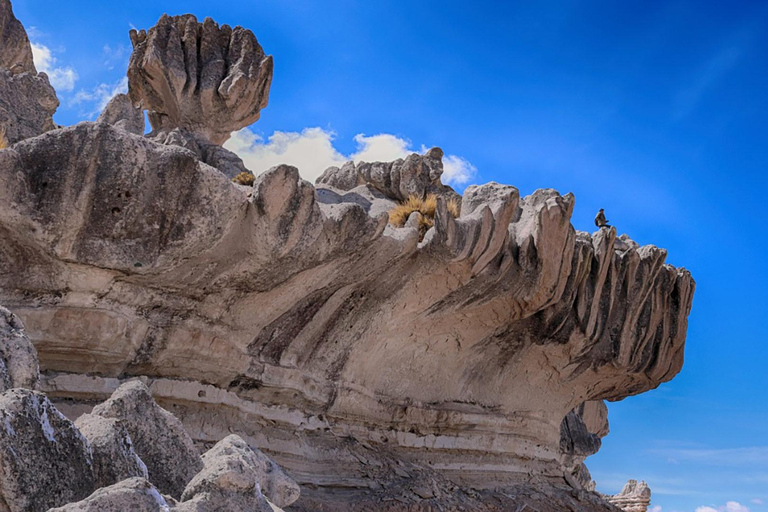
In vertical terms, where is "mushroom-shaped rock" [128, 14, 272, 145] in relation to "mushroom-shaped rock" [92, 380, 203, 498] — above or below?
above

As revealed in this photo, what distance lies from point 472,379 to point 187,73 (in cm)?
520

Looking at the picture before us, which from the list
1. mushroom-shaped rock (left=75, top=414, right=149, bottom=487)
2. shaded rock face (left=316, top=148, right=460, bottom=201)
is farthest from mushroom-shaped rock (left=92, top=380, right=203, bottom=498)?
shaded rock face (left=316, top=148, right=460, bottom=201)

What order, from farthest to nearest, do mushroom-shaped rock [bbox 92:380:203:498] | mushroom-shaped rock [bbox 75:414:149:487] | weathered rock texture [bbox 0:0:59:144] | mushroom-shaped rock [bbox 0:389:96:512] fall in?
weathered rock texture [bbox 0:0:59:144], mushroom-shaped rock [bbox 92:380:203:498], mushroom-shaped rock [bbox 75:414:149:487], mushroom-shaped rock [bbox 0:389:96:512]

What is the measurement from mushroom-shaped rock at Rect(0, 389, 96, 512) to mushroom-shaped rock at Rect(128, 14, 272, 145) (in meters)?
7.02

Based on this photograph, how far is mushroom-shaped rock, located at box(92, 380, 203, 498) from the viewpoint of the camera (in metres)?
3.43

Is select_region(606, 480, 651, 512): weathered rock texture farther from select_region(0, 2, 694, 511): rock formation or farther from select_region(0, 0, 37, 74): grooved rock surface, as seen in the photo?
select_region(0, 0, 37, 74): grooved rock surface

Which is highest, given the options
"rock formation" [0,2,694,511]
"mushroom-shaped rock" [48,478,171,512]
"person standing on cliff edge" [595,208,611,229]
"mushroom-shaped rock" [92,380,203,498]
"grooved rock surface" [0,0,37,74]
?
"grooved rock surface" [0,0,37,74]

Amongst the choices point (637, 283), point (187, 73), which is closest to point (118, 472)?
point (187, 73)

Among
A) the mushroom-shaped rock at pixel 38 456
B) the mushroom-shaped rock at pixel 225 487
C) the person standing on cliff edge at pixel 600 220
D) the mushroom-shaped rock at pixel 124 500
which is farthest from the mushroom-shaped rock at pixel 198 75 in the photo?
the mushroom-shaped rock at pixel 124 500

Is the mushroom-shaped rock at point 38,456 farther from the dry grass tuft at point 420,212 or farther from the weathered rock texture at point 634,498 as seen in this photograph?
the weathered rock texture at point 634,498

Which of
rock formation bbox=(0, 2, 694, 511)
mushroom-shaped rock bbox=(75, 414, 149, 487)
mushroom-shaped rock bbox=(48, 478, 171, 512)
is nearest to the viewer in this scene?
mushroom-shaped rock bbox=(48, 478, 171, 512)

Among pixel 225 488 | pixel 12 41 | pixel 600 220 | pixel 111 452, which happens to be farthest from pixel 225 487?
pixel 12 41

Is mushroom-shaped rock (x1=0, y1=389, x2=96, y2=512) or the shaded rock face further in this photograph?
the shaded rock face

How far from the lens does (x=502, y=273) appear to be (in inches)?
320
